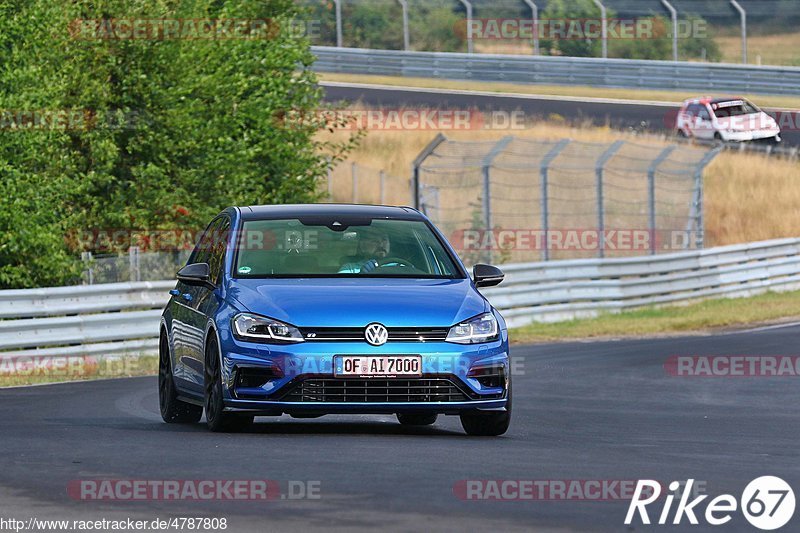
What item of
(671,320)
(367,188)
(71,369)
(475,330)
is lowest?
(367,188)

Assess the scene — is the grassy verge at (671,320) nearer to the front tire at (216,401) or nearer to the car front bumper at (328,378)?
the front tire at (216,401)

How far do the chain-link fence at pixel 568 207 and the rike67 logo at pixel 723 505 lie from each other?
19572mm

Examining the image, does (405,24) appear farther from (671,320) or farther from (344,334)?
(344,334)

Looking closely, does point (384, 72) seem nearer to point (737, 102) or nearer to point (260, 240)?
point (737, 102)

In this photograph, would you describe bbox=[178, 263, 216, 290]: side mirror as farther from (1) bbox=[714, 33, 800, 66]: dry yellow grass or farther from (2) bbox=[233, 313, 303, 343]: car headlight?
(1) bbox=[714, 33, 800, 66]: dry yellow grass

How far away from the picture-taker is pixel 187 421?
1233 centimetres

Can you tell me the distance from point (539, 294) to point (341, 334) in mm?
16309

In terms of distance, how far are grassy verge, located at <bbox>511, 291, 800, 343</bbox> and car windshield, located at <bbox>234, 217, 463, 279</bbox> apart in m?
12.6

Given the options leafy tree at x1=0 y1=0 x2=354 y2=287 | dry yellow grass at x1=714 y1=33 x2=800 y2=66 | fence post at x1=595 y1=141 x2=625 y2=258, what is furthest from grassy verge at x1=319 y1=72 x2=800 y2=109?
leafy tree at x1=0 y1=0 x2=354 y2=287

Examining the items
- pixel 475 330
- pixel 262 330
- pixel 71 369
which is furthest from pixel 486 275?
pixel 71 369

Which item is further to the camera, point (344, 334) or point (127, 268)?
point (127, 268)

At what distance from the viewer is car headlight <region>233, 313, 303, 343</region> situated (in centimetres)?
1036

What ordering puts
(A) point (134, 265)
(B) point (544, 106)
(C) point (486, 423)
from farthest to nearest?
(B) point (544, 106)
(A) point (134, 265)
(C) point (486, 423)

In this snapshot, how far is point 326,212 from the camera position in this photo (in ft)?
38.8
